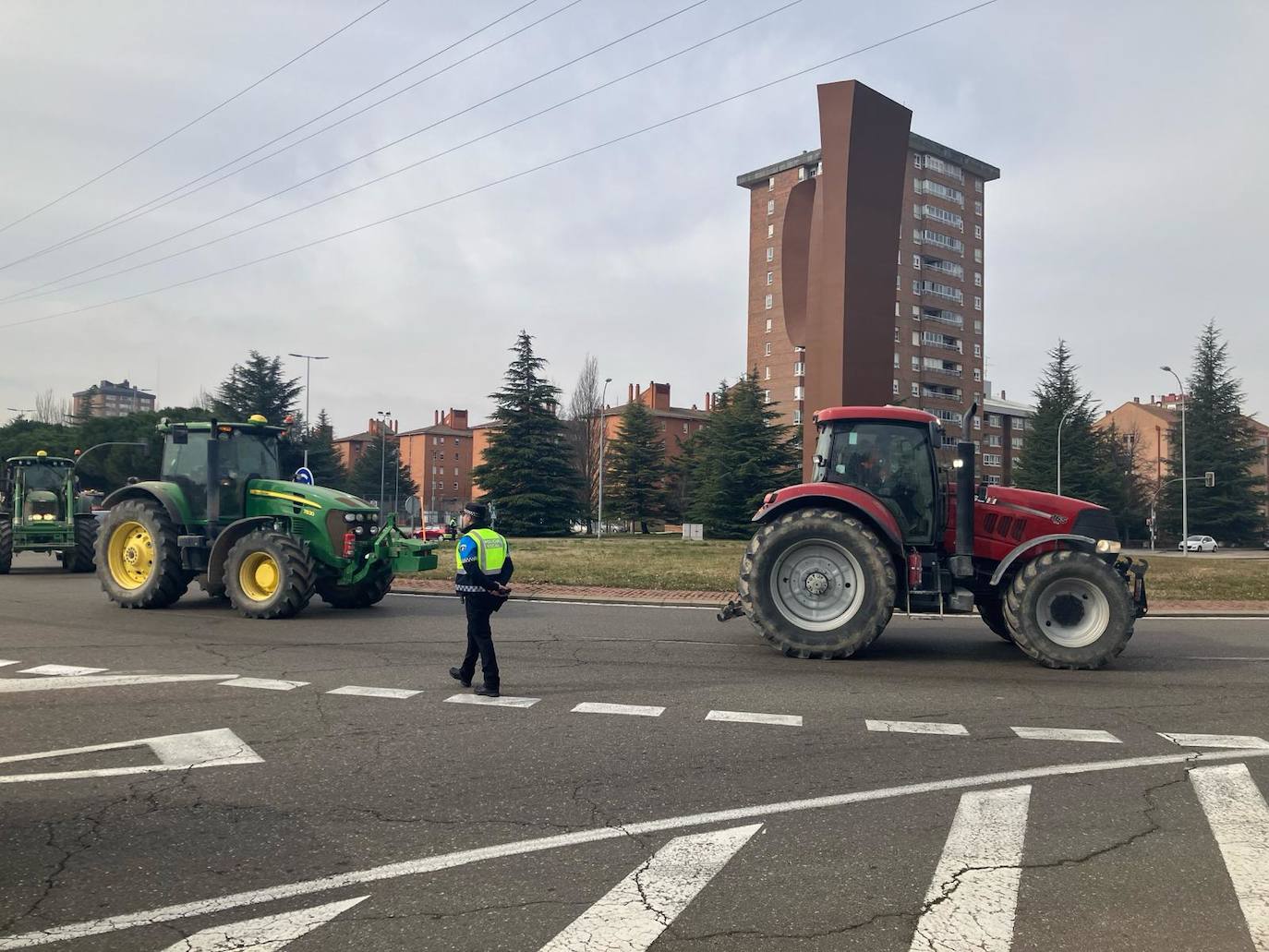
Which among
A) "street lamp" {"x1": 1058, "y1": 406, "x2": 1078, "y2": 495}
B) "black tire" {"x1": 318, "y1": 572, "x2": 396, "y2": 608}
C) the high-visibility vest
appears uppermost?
"street lamp" {"x1": 1058, "y1": 406, "x2": 1078, "y2": 495}

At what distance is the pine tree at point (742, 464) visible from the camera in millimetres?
55375

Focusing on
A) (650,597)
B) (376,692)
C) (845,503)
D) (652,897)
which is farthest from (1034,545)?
(650,597)

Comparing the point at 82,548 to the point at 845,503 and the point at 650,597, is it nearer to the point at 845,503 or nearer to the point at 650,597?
the point at 650,597

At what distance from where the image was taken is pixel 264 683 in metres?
8.45

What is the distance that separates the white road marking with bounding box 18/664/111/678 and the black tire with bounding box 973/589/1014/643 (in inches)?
341

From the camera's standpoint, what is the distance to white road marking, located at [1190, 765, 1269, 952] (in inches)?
150

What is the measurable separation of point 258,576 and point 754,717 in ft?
27.4

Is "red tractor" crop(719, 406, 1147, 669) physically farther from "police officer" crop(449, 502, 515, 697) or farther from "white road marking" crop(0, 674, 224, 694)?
"white road marking" crop(0, 674, 224, 694)

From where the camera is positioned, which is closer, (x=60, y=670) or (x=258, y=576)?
(x=60, y=670)

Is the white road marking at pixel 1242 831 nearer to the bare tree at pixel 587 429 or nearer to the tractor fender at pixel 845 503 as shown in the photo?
the tractor fender at pixel 845 503

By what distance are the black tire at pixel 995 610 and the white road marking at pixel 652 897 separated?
6.16m

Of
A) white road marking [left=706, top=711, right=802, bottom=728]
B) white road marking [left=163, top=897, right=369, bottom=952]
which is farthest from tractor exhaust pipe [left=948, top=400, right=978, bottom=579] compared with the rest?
white road marking [left=163, top=897, right=369, bottom=952]

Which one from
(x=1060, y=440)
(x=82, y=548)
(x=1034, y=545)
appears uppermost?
(x=1060, y=440)

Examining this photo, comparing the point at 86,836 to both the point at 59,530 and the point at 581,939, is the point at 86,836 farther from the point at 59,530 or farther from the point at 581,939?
the point at 59,530
